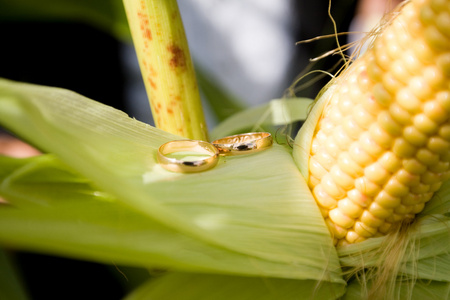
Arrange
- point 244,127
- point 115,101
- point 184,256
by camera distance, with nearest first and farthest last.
Result: point 184,256, point 244,127, point 115,101

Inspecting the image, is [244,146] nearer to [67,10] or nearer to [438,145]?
[438,145]

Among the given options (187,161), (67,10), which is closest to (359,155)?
(187,161)

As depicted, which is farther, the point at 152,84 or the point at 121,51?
the point at 121,51

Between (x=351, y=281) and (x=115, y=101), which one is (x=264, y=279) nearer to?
(x=351, y=281)

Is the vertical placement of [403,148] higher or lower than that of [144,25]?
lower

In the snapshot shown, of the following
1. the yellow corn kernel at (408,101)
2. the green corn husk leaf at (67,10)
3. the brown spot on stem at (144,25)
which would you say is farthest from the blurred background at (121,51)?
the brown spot on stem at (144,25)

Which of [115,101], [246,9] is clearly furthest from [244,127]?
[246,9]
